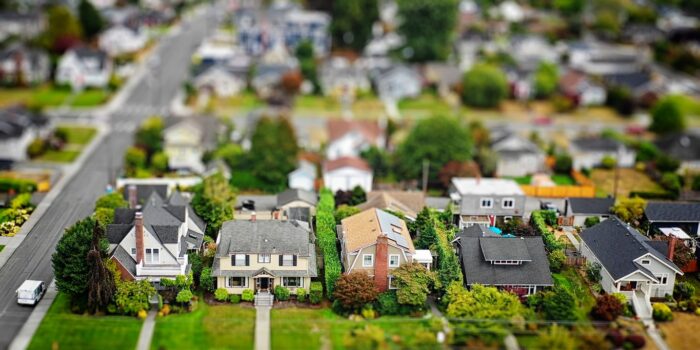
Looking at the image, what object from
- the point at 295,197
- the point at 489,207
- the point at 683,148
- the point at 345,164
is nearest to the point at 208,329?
the point at 295,197

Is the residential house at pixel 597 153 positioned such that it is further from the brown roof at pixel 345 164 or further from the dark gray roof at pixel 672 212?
the brown roof at pixel 345 164

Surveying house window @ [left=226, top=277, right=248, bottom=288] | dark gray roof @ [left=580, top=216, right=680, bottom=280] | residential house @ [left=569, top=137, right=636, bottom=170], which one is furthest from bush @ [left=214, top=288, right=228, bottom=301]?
residential house @ [left=569, top=137, right=636, bottom=170]

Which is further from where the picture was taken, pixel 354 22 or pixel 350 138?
pixel 354 22

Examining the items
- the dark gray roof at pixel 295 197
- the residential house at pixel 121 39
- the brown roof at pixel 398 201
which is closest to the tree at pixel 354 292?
the brown roof at pixel 398 201

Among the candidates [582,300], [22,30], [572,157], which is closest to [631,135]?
[572,157]

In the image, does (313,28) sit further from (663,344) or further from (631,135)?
(663,344)

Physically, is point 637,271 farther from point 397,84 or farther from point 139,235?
point 397,84
